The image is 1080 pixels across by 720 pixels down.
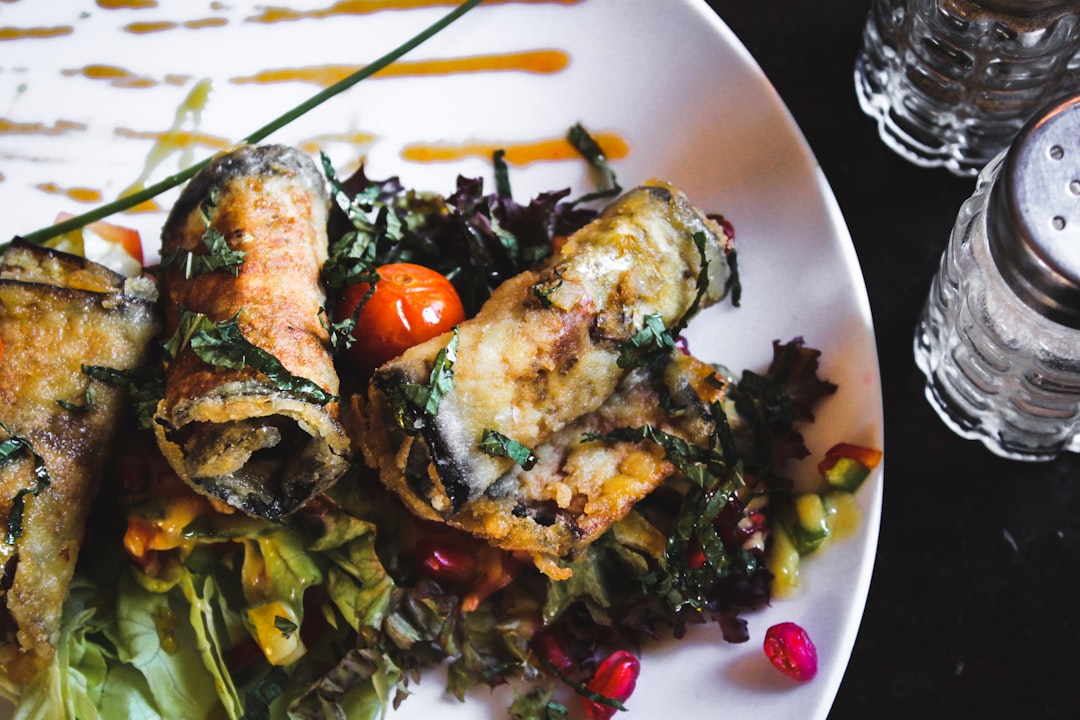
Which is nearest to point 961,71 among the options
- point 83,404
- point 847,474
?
point 847,474

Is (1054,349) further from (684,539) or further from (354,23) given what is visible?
(354,23)

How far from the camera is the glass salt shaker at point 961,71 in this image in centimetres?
356

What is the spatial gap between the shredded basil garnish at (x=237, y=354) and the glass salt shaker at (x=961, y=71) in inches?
94.0

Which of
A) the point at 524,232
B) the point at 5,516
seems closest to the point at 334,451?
the point at 5,516

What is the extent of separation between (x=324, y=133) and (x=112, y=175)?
734mm

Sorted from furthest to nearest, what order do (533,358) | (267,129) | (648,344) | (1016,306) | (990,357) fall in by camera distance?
(267,129)
(990,357)
(1016,306)
(648,344)
(533,358)

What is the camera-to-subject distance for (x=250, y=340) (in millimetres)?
2938

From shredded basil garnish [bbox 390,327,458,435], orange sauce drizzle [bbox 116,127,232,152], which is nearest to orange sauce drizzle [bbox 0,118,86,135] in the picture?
orange sauce drizzle [bbox 116,127,232,152]

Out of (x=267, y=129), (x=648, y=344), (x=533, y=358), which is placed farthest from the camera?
(x=267, y=129)

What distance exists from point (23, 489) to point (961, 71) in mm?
3251

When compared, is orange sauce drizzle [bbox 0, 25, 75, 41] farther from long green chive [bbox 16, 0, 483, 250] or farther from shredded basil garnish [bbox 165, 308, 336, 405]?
shredded basil garnish [bbox 165, 308, 336, 405]

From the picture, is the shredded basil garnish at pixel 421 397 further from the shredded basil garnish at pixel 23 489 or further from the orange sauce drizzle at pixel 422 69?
the orange sauce drizzle at pixel 422 69

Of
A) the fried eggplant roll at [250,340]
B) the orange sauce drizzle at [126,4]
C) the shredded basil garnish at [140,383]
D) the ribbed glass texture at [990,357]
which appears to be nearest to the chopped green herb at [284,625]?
the fried eggplant roll at [250,340]

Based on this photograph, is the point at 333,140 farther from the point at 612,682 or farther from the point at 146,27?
the point at 612,682
